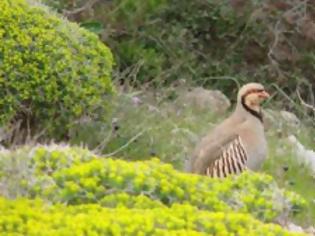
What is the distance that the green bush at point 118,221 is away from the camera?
6223 millimetres

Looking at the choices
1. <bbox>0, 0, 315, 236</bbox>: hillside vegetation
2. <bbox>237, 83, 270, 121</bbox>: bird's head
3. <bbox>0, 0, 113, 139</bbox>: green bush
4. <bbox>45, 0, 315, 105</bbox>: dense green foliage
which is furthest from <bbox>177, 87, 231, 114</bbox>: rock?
<bbox>0, 0, 113, 139</bbox>: green bush

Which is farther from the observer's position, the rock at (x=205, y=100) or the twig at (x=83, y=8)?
the twig at (x=83, y=8)

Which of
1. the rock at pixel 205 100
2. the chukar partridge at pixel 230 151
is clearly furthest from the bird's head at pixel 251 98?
the rock at pixel 205 100

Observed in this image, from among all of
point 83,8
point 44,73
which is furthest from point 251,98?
point 83,8

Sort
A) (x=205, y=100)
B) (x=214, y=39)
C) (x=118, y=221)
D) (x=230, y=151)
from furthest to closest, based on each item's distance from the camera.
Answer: (x=214, y=39) < (x=205, y=100) < (x=230, y=151) < (x=118, y=221)

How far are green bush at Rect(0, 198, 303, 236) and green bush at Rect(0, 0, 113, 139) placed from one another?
Result: 4468 millimetres

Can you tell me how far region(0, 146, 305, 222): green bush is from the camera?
23.1ft

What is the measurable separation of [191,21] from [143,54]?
0.97 m

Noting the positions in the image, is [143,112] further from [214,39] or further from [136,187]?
[136,187]

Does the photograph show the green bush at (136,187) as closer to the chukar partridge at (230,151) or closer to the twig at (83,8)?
the chukar partridge at (230,151)

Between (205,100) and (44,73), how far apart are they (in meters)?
3.93

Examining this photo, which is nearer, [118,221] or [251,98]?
[118,221]

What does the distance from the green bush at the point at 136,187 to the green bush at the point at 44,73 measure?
358cm

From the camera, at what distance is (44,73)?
11.2m
